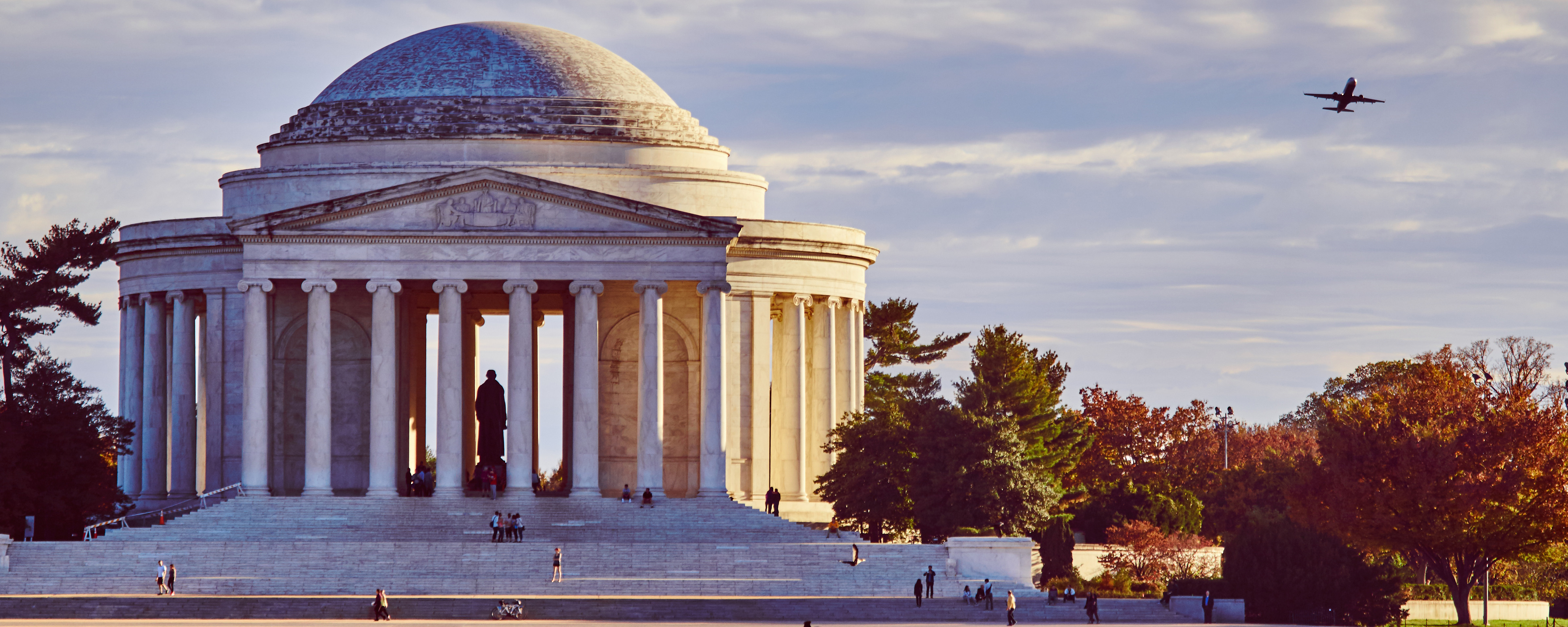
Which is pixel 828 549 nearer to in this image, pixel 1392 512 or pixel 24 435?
pixel 1392 512

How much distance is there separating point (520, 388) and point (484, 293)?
12.7 meters

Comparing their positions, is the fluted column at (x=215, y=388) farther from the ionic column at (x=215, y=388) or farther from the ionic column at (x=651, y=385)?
the ionic column at (x=651, y=385)

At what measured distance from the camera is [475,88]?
9719 cm

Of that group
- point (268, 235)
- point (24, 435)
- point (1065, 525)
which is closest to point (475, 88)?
point (268, 235)

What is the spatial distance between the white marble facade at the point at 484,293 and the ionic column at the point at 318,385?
0.09m

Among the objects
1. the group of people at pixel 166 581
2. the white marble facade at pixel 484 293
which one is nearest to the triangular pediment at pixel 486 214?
the white marble facade at pixel 484 293

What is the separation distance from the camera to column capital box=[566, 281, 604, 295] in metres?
88.4

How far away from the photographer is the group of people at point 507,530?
82.2m

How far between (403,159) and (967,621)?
113ft

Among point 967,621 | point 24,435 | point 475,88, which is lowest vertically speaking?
point 967,621

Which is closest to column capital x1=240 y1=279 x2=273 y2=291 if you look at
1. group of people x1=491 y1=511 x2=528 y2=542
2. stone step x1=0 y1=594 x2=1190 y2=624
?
group of people x1=491 y1=511 x2=528 y2=542

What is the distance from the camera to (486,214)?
88.6m

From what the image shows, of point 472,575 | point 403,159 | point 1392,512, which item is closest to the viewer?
point 472,575

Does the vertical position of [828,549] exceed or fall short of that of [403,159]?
it falls short
